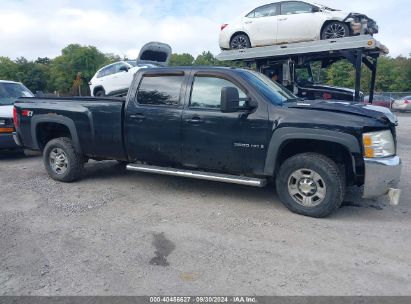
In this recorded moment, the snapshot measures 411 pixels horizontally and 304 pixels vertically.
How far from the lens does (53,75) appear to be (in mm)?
74250

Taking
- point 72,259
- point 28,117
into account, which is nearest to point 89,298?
point 72,259

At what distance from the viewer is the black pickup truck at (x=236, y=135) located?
4.32 m

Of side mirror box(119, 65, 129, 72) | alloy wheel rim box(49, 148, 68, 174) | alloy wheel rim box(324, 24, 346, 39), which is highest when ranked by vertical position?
alloy wheel rim box(324, 24, 346, 39)

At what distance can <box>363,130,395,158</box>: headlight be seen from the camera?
13.8 ft

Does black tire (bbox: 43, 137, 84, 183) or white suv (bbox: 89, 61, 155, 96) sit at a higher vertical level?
white suv (bbox: 89, 61, 155, 96)

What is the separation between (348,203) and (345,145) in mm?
1268

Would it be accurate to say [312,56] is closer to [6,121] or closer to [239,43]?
[239,43]

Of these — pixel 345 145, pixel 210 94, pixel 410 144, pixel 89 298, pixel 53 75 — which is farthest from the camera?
pixel 53 75

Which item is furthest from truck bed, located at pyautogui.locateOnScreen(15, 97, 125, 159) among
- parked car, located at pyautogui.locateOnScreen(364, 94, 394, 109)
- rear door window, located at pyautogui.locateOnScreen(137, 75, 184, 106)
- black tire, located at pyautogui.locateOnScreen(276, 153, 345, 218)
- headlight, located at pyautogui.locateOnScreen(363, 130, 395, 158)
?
parked car, located at pyautogui.locateOnScreen(364, 94, 394, 109)

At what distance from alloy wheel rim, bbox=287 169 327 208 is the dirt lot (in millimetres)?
224

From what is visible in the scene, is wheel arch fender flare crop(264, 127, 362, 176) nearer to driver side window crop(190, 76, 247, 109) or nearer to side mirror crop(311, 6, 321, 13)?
driver side window crop(190, 76, 247, 109)

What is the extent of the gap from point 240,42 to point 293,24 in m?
1.58

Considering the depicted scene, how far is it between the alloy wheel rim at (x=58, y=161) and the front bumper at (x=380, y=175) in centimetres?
460

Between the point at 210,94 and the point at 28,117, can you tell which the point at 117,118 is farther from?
the point at 28,117
